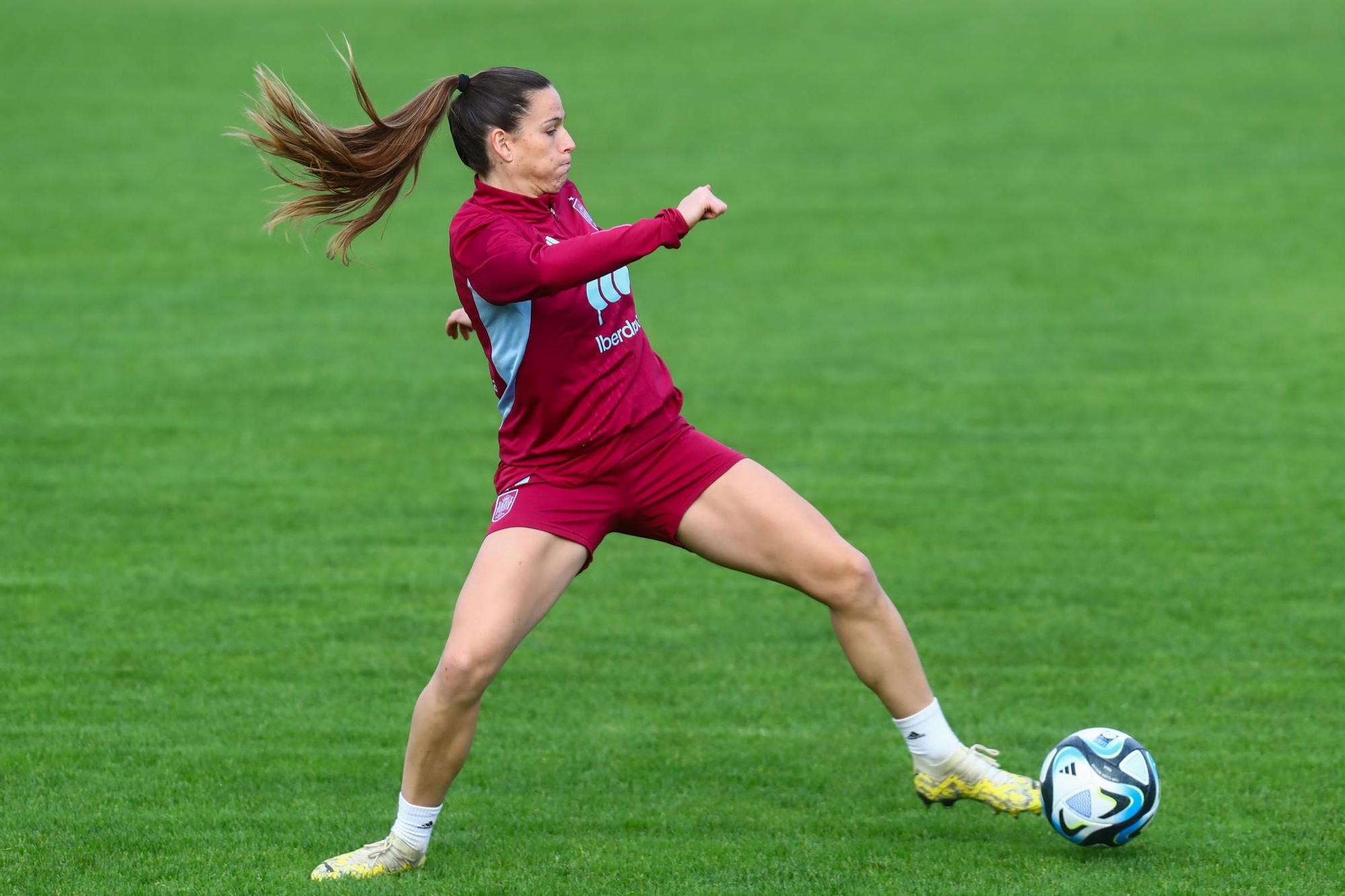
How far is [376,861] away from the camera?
5.32 m

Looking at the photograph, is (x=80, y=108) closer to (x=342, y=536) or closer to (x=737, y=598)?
(x=342, y=536)

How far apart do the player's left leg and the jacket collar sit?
3.24 ft

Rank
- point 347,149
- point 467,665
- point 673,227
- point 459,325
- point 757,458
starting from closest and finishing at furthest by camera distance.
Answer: point 673,227 < point 467,665 < point 347,149 < point 459,325 < point 757,458

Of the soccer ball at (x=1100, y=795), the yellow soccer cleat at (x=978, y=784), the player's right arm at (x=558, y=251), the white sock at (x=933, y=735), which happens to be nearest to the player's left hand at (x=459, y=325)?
the player's right arm at (x=558, y=251)

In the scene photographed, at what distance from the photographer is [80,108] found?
2381cm

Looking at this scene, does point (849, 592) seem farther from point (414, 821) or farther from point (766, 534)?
point (414, 821)

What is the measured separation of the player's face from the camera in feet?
17.4

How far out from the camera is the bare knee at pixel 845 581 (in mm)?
5402

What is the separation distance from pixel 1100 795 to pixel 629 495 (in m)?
1.69

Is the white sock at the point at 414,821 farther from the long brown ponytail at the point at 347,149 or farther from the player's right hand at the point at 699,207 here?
the player's right hand at the point at 699,207

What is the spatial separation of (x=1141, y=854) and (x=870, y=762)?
4.12ft

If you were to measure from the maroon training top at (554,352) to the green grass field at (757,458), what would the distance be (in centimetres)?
127

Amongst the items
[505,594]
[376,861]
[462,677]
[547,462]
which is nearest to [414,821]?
[376,861]

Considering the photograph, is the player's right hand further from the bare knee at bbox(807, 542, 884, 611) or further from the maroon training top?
the bare knee at bbox(807, 542, 884, 611)
